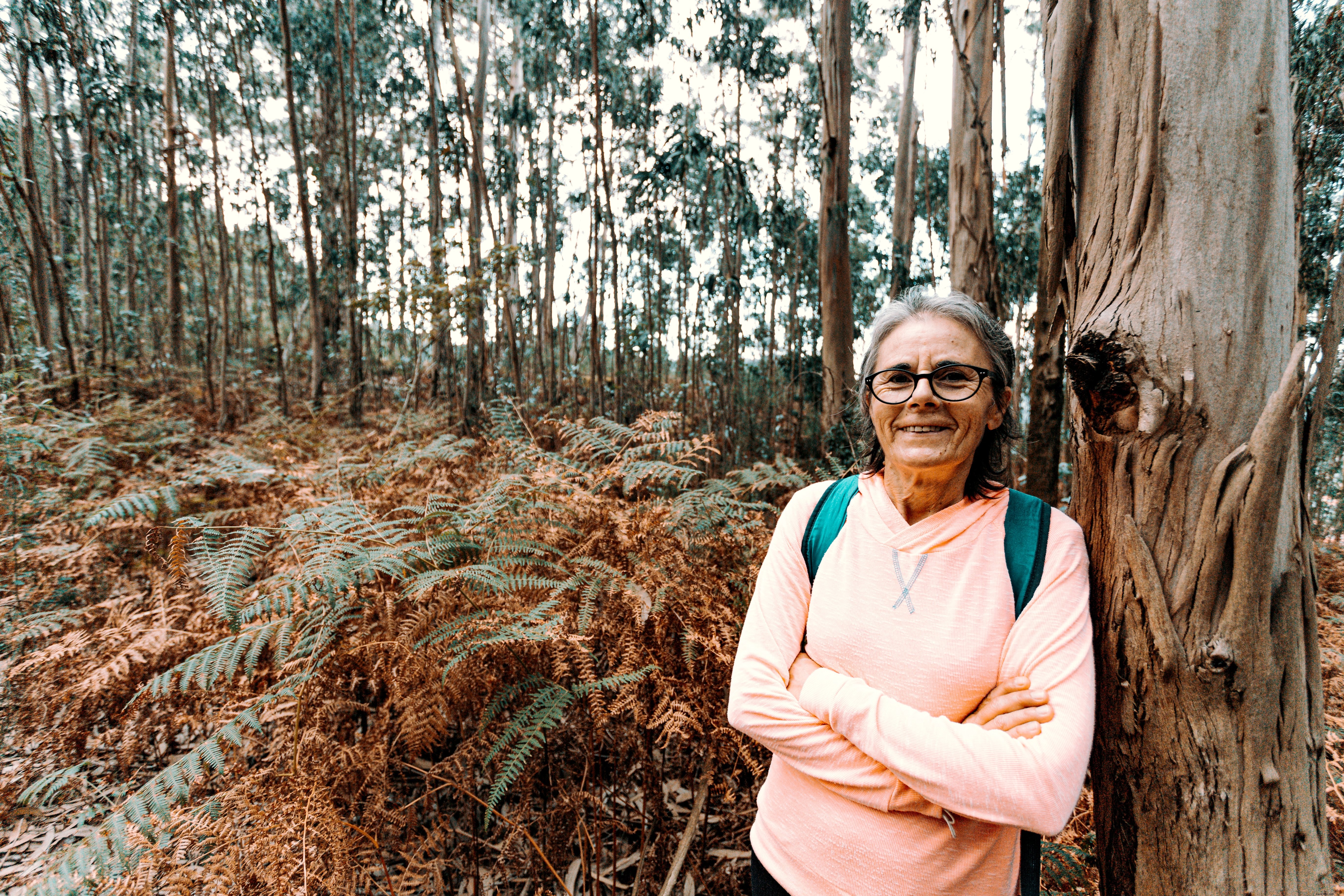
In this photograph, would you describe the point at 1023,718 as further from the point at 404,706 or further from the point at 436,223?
the point at 436,223

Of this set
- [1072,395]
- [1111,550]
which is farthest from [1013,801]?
Answer: [1072,395]

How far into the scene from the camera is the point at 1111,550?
119cm

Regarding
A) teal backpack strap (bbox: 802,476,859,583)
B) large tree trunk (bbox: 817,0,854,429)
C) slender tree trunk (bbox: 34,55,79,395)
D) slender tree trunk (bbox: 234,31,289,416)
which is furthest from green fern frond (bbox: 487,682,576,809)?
slender tree trunk (bbox: 234,31,289,416)

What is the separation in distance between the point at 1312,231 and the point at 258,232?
1894 centimetres

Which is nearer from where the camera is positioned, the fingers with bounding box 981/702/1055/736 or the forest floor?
the fingers with bounding box 981/702/1055/736

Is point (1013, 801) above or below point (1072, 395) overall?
below

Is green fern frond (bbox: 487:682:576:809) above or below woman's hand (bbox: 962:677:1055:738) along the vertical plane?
below

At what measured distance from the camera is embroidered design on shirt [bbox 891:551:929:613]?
124 centimetres

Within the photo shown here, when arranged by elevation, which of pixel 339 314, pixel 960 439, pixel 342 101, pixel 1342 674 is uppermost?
pixel 342 101

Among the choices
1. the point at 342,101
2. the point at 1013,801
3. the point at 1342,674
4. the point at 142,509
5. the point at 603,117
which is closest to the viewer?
the point at 1013,801

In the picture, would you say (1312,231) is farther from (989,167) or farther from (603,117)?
(603,117)

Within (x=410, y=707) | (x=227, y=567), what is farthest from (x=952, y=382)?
(x=227, y=567)

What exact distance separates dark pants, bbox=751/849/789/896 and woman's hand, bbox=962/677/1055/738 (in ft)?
1.84

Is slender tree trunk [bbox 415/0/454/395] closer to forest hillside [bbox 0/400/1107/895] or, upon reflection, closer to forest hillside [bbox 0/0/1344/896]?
forest hillside [bbox 0/0/1344/896]
